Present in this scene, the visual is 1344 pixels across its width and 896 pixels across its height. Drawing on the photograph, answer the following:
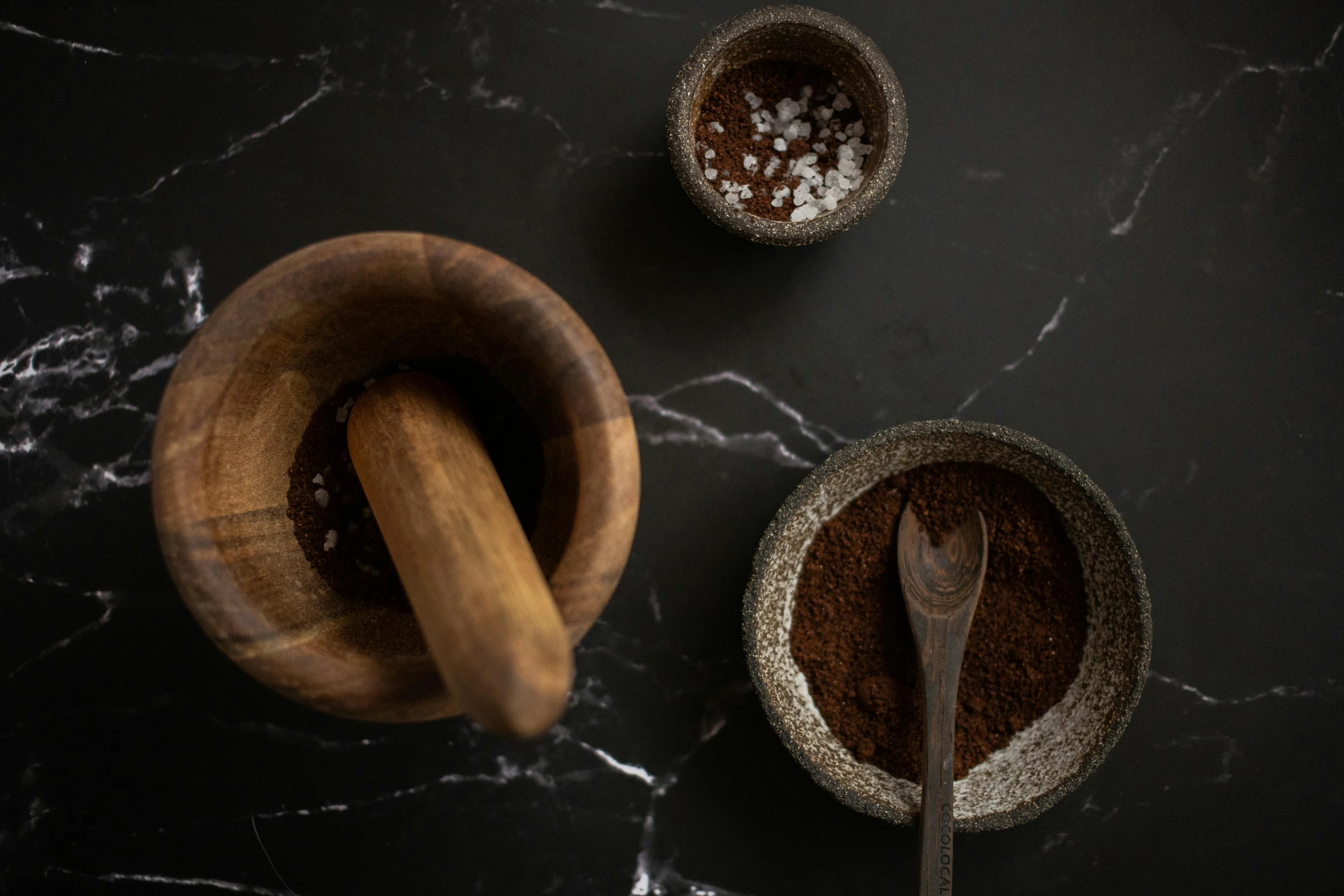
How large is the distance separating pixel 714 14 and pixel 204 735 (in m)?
1.05

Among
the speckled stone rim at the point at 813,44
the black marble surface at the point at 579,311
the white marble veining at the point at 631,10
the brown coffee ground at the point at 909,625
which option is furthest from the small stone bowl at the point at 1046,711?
the white marble veining at the point at 631,10

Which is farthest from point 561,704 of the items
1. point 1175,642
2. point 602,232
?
point 1175,642

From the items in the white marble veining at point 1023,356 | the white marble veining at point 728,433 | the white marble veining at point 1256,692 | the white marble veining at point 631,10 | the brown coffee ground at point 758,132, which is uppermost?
the white marble veining at point 631,10

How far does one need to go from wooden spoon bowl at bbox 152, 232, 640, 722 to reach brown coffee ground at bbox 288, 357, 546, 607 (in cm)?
6

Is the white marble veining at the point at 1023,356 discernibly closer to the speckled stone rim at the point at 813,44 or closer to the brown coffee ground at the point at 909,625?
the brown coffee ground at the point at 909,625

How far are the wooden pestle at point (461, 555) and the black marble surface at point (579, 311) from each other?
335mm

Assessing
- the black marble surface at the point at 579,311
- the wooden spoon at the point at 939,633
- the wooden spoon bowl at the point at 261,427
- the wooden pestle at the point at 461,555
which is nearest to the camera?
the wooden pestle at the point at 461,555

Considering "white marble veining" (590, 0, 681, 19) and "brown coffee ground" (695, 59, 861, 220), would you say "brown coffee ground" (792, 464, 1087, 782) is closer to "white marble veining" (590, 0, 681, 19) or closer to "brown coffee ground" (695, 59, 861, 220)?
"brown coffee ground" (695, 59, 861, 220)

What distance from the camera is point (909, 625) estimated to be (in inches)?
38.2

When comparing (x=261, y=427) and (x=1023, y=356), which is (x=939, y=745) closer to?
(x=1023, y=356)

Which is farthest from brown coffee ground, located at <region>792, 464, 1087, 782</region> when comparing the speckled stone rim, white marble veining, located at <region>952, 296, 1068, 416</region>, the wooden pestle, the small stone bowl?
the wooden pestle

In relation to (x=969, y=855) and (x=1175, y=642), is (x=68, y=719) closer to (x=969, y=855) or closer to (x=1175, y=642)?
(x=969, y=855)

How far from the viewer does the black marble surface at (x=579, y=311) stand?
1.03 metres

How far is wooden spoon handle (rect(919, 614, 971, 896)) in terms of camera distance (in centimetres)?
89
